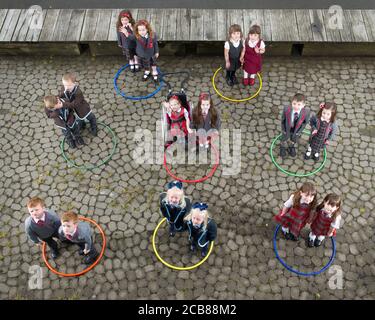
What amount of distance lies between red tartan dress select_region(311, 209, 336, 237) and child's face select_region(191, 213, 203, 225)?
2058 mm

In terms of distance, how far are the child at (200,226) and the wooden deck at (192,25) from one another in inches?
210

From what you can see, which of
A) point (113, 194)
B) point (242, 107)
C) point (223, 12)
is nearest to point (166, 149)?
point (113, 194)

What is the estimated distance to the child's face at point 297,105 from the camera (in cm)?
727

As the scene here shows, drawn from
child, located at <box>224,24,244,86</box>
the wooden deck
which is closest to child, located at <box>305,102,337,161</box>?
child, located at <box>224,24,244,86</box>

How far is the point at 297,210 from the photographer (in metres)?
6.62

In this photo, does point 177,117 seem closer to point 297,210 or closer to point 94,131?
point 94,131

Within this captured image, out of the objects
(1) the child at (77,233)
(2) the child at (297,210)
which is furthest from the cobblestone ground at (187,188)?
(2) the child at (297,210)

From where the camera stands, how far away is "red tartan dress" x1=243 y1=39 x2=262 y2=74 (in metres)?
8.72

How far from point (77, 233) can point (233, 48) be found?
16.9 ft

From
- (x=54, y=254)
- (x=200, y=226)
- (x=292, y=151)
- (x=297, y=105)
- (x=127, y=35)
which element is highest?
(x=127, y=35)

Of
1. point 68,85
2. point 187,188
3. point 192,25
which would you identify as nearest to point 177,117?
point 187,188

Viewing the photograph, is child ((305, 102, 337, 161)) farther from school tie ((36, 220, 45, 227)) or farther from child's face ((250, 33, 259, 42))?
school tie ((36, 220, 45, 227))

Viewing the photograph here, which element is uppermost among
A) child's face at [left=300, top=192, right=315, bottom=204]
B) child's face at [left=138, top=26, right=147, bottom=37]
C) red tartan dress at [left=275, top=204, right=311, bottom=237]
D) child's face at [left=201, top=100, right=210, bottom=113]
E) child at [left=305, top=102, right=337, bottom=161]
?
child's face at [left=138, top=26, right=147, bottom=37]

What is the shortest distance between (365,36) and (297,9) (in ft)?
6.71
